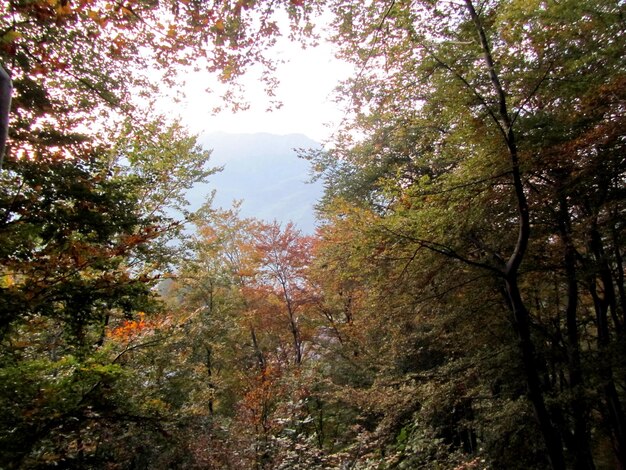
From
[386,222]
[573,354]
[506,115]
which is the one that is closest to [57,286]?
[386,222]

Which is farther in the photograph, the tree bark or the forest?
the forest

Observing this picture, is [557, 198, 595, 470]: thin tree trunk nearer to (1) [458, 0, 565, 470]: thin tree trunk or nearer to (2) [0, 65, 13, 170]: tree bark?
(1) [458, 0, 565, 470]: thin tree trunk

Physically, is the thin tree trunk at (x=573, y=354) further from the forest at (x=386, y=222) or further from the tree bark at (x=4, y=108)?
the tree bark at (x=4, y=108)

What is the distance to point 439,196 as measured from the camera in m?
5.30

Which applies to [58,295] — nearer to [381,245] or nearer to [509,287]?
[381,245]

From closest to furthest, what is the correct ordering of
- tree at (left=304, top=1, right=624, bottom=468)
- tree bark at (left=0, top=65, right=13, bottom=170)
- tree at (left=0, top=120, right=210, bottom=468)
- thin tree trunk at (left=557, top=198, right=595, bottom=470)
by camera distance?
tree bark at (left=0, top=65, right=13, bottom=170), tree at (left=0, top=120, right=210, bottom=468), tree at (left=304, top=1, right=624, bottom=468), thin tree trunk at (left=557, top=198, right=595, bottom=470)

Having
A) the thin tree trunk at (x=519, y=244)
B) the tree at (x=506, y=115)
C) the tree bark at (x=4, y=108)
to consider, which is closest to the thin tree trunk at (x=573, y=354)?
the tree at (x=506, y=115)

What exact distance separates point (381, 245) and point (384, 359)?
19.8 ft

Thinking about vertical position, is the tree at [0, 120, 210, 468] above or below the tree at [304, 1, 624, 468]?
below

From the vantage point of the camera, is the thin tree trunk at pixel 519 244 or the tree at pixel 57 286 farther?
the thin tree trunk at pixel 519 244

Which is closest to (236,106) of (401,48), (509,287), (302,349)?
(401,48)

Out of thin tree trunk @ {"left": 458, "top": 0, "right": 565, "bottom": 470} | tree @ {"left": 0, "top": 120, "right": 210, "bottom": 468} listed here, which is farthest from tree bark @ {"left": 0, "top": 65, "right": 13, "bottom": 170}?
thin tree trunk @ {"left": 458, "top": 0, "right": 565, "bottom": 470}

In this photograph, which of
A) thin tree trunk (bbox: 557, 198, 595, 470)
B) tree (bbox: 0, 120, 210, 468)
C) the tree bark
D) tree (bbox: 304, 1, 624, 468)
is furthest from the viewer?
thin tree trunk (bbox: 557, 198, 595, 470)

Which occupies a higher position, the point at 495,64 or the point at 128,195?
the point at 495,64
